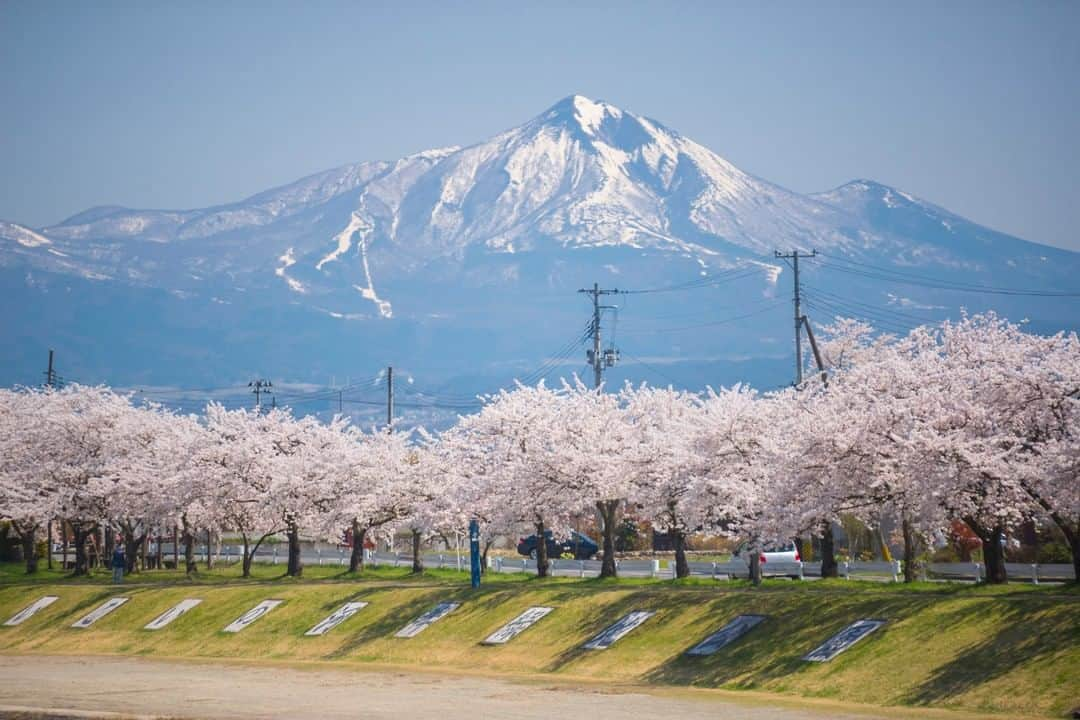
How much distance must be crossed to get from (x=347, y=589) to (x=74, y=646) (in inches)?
452

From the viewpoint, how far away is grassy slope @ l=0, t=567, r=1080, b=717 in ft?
112

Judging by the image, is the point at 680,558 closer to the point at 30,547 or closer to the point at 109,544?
the point at 30,547

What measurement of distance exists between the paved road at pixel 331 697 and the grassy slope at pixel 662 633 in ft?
7.63

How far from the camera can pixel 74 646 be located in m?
58.2

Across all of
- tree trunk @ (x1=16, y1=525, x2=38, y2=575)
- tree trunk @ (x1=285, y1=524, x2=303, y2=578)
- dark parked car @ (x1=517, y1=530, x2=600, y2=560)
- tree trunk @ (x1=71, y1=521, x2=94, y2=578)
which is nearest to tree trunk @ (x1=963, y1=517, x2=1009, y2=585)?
tree trunk @ (x1=285, y1=524, x2=303, y2=578)

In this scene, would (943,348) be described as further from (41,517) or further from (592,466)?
(41,517)

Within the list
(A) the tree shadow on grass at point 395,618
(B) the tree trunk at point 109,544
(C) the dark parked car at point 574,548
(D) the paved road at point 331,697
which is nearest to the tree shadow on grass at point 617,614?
(D) the paved road at point 331,697

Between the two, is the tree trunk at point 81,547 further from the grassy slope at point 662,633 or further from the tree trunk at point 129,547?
the grassy slope at point 662,633

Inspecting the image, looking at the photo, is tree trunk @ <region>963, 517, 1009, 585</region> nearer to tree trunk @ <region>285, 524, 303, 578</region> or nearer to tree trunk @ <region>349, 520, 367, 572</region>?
tree trunk @ <region>349, 520, 367, 572</region>

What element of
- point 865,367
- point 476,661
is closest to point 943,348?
point 865,367

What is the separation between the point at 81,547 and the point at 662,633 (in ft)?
146

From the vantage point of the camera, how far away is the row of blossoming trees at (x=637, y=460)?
3972 cm

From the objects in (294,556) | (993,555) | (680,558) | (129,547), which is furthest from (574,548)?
(993,555)

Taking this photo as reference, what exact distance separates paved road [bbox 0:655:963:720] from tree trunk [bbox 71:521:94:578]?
27631mm
